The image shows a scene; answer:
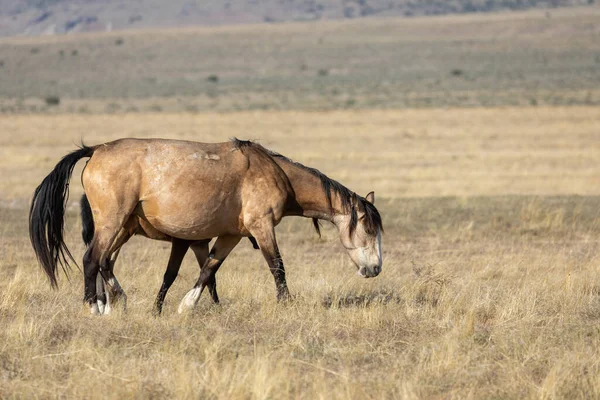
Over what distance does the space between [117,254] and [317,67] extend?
78003mm

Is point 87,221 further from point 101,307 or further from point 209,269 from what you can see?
point 209,269

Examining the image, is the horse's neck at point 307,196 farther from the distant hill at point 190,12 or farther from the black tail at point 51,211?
the distant hill at point 190,12

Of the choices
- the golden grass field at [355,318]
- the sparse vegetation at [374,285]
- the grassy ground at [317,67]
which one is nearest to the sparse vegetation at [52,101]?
the grassy ground at [317,67]

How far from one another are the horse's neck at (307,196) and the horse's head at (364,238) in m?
0.19

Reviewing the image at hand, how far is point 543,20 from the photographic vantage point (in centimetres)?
10931

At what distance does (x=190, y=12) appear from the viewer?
17225 cm

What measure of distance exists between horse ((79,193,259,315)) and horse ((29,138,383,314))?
49 mm

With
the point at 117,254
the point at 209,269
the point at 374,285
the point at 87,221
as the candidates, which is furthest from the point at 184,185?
the point at 374,285

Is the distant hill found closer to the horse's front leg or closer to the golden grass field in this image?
the golden grass field

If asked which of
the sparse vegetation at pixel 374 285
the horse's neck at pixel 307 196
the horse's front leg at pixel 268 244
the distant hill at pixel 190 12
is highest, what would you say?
the horse's neck at pixel 307 196

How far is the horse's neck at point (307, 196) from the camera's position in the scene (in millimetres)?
8891

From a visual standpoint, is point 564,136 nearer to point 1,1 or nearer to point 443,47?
point 443,47

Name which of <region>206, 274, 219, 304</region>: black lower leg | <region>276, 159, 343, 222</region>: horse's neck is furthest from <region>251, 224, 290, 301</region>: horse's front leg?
<region>206, 274, 219, 304</region>: black lower leg

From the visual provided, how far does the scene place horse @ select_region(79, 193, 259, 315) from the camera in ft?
27.8
